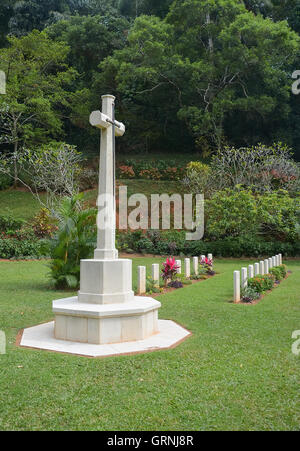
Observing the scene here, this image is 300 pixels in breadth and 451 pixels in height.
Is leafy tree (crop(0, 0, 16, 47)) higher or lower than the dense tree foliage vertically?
higher

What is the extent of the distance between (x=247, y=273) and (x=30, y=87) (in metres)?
23.4

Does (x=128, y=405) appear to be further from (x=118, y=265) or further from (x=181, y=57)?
(x=181, y=57)

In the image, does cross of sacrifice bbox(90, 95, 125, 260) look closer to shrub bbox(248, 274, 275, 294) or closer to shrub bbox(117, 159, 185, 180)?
shrub bbox(248, 274, 275, 294)

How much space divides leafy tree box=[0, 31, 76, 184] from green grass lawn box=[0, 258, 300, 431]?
23159 millimetres

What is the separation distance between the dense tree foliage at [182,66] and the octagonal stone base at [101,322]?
23418 millimetres

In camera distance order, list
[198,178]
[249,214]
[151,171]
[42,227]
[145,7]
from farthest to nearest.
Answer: [145,7]
[151,171]
[198,178]
[42,227]
[249,214]

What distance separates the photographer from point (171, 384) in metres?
4.43

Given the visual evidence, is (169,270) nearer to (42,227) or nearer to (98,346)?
(98,346)

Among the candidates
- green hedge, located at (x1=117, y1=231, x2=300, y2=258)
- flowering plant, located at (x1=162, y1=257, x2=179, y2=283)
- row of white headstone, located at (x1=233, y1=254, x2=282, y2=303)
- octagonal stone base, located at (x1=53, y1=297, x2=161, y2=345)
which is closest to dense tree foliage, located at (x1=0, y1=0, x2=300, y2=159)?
green hedge, located at (x1=117, y1=231, x2=300, y2=258)

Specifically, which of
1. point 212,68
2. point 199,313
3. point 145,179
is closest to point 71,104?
point 145,179

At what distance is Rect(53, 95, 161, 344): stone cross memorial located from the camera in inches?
240

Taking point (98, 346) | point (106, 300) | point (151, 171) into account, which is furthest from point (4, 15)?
point (98, 346)

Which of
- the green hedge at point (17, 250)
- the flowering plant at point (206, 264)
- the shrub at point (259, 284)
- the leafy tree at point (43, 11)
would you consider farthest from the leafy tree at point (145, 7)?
the shrub at point (259, 284)

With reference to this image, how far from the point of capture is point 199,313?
8336 mm
